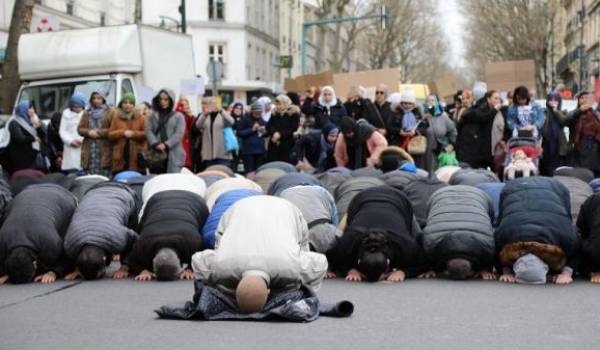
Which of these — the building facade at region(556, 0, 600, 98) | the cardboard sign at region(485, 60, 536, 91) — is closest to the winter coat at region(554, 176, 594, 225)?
the cardboard sign at region(485, 60, 536, 91)

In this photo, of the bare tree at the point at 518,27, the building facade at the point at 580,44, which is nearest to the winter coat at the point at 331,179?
the building facade at the point at 580,44

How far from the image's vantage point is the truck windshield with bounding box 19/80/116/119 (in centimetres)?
2280

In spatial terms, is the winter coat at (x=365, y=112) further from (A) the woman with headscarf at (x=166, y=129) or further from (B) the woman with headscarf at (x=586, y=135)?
(A) the woman with headscarf at (x=166, y=129)

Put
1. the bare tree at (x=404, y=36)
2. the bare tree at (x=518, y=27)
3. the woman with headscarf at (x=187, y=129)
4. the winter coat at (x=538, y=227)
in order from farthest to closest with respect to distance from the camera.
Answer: the bare tree at (x=404, y=36) < the bare tree at (x=518, y=27) < the woman with headscarf at (x=187, y=129) < the winter coat at (x=538, y=227)

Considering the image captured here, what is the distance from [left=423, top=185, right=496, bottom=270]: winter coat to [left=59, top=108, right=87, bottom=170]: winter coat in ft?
29.2

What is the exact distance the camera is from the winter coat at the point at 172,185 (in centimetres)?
1323

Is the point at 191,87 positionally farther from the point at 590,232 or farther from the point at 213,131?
the point at 590,232

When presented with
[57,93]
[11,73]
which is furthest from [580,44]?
[57,93]

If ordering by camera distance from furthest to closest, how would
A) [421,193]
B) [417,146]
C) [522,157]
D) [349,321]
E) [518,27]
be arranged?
[518,27], [417,146], [522,157], [421,193], [349,321]

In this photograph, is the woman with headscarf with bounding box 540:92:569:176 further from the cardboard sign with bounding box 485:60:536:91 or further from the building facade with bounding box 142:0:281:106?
the building facade with bounding box 142:0:281:106

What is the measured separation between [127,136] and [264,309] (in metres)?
9.96

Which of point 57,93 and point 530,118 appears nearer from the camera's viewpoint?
point 530,118

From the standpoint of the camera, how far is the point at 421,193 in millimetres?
13289

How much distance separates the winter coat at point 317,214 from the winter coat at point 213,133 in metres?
8.19
